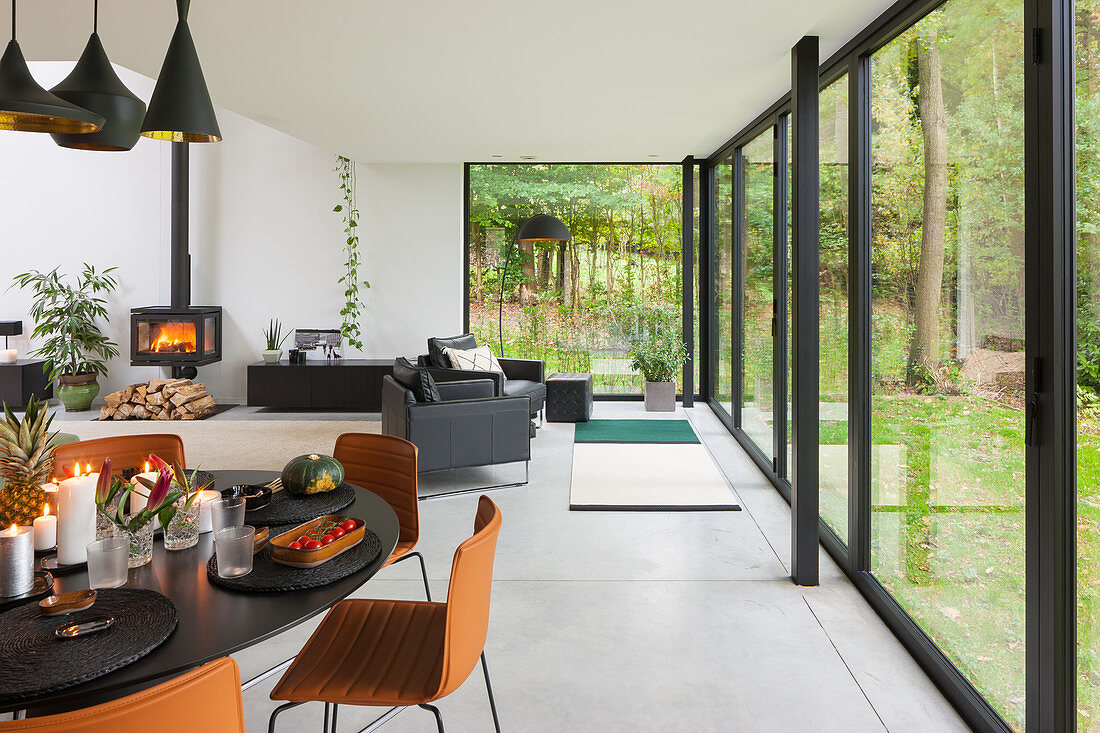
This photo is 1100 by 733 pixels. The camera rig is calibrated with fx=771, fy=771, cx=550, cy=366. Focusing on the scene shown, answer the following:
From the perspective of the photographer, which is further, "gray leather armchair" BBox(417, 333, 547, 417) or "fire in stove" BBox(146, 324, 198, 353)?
"fire in stove" BBox(146, 324, 198, 353)

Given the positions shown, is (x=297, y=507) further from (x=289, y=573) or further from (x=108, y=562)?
(x=108, y=562)

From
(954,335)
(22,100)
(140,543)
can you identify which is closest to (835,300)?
(954,335)

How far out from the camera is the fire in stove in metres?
8.07

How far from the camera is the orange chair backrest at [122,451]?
8.90 feet

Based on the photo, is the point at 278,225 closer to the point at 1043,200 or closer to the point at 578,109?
the point at 578,109

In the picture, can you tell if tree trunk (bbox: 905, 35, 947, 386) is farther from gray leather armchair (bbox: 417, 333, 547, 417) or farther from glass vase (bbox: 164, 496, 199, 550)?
gray leather armchair (bbox: 417, 333, 547, 417)

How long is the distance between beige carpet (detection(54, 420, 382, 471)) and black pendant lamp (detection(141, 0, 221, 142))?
13.3 feet

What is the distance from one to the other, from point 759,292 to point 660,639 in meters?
3.39

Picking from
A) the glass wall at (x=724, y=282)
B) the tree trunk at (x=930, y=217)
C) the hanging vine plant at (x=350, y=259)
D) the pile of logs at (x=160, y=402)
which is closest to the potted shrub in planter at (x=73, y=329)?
the pile of logs at (x=160, y=402)

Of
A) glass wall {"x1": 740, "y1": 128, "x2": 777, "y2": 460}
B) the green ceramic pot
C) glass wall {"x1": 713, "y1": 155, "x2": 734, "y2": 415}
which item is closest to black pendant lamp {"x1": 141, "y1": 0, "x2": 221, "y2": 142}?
glass wall {"x1": 740, "y1": 128, "x2": 777, "y2": 460}

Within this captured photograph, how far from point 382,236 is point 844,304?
5.95m

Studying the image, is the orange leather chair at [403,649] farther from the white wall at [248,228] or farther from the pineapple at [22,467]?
the white wall at [248,228]

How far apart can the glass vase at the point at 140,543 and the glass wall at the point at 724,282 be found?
223 inches

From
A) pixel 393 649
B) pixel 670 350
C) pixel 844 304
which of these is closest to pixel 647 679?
pixel 393 649
